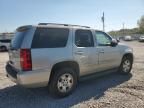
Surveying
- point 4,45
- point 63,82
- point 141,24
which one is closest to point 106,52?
point 63,82

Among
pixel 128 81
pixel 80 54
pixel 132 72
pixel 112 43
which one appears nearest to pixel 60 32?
pixel 80 54

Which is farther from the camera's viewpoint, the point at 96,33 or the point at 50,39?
the point at 96,33

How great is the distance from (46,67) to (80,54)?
3.91 feet

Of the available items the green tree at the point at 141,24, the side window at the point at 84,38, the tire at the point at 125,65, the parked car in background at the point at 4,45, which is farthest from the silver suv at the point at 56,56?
the green tree at the point at 141,24

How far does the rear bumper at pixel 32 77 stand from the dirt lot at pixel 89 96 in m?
0.58

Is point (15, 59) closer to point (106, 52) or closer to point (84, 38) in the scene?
point (84, 38)

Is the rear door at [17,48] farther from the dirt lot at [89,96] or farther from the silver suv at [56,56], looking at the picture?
the dirt lot at [89,96]

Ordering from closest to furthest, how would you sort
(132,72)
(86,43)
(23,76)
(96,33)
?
(23,76)
(86,43)
(96,33)
(132,72)

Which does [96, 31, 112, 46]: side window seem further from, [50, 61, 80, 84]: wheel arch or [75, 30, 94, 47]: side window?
[50, 61, 80, 84]: wheel arch

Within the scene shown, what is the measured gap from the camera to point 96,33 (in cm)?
614

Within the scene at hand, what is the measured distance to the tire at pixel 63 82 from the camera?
16.1 ft

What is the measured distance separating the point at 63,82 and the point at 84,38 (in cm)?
150

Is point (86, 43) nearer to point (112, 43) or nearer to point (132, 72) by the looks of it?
point (112, 43)

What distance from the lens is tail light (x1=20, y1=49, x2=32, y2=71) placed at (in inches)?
172
